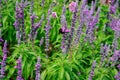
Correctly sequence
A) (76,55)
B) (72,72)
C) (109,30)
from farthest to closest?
1. (109,30)
2. (76,55)
3. (72,72)

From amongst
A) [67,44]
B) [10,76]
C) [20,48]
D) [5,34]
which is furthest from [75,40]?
[5,34]

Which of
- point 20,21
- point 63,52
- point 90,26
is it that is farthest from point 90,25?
point 20,21

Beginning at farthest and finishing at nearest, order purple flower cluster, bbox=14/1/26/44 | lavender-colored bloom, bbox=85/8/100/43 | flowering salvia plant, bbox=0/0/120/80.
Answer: lavender-colored bloom, bbox=85/8/100/43 < purple flower cluster, bbox=14/1/26/44 < flowering salvia plant, bbox=0/0/120/80

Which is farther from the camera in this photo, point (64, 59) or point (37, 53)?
point (37, 53)

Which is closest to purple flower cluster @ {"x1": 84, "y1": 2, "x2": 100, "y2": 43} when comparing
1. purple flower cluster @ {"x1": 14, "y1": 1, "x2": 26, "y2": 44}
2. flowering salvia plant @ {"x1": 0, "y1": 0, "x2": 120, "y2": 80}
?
flowering salvia plant @ {"x1": 0, "y1": 0, "x2": 120, "y2": 80}

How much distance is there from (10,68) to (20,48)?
1.53 ft

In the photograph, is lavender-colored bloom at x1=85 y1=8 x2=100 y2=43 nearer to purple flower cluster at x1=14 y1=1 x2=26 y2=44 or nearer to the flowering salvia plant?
the flowering salvia plant

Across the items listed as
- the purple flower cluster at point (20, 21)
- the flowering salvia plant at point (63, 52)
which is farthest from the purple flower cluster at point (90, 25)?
the purple flower cluster at point (20, 21)

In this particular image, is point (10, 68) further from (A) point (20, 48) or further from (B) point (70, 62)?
(B) point (70, 62)

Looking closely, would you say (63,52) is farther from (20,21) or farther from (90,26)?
(20,21)

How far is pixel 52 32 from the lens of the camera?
7348 mm

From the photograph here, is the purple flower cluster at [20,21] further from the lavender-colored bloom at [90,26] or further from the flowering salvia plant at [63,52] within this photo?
the lavender-colored bloom at [90,26]

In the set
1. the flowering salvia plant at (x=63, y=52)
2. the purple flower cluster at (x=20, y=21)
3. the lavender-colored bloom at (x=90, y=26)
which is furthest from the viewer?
the lavender-colored bloom at (x=90, y=26)

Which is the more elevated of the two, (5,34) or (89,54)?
(5,34)
